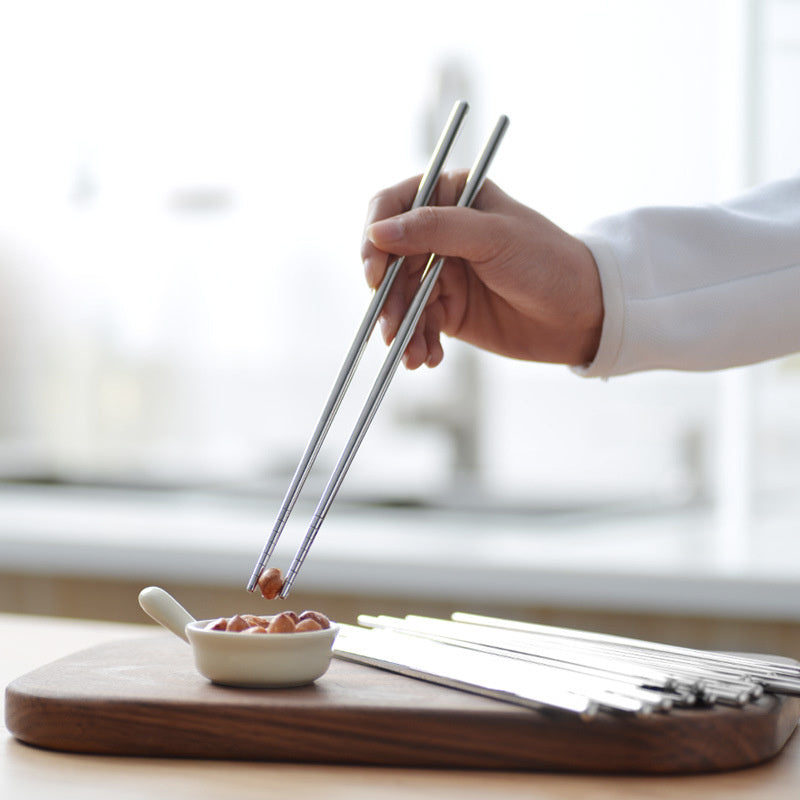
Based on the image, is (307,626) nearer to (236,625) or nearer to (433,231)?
(236,625)

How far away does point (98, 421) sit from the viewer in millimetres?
2580

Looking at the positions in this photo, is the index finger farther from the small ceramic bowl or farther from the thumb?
the small ceramic bowl

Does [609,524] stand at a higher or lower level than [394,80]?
lower

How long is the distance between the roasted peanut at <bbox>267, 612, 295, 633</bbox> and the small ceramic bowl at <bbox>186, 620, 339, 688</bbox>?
2cm

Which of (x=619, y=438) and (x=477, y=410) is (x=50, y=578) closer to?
(x=477, y=410)

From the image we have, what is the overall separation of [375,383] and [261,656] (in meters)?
0.24

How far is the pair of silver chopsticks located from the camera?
0.87m

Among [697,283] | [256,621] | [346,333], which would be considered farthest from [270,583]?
[346,333]

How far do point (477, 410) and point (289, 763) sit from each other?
160 centimetres

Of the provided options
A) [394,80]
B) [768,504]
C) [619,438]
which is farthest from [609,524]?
[394,80]

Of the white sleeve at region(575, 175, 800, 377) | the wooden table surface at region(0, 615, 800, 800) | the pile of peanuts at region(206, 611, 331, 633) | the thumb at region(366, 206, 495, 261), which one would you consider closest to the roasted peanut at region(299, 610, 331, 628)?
the pile of peanuts at region(206, 611, 331, 633)

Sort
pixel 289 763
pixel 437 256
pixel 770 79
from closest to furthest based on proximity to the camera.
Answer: pixel 289 763, pixel 437 256, pixel 770 79

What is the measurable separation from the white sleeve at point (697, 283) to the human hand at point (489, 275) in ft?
0.09

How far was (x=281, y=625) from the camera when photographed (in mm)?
789
